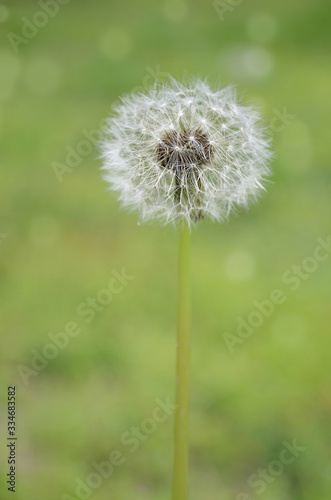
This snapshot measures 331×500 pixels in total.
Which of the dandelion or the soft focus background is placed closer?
the dandelion

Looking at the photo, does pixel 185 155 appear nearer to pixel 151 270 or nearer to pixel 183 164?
pixel 183 164

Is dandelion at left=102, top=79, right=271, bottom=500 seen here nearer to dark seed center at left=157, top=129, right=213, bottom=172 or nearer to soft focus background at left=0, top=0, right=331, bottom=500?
dark seed center at left=157, top=129, right=213, bottom=172

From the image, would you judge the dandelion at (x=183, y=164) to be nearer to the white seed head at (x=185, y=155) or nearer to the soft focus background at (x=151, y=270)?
the white seed head at (x=185, y=155)

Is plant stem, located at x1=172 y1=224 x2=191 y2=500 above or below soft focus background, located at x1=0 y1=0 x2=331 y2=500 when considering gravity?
below

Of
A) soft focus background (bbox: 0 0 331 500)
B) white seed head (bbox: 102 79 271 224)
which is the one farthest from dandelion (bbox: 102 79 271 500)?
soft focus background (bbox: 0 0 331 500)

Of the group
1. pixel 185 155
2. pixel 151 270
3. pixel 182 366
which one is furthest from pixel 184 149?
pixel 151 270

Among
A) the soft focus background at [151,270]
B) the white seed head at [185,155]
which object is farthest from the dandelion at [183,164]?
the soft focus background at [151,270]

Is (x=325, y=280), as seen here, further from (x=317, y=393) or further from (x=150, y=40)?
(x=150, y=40)
